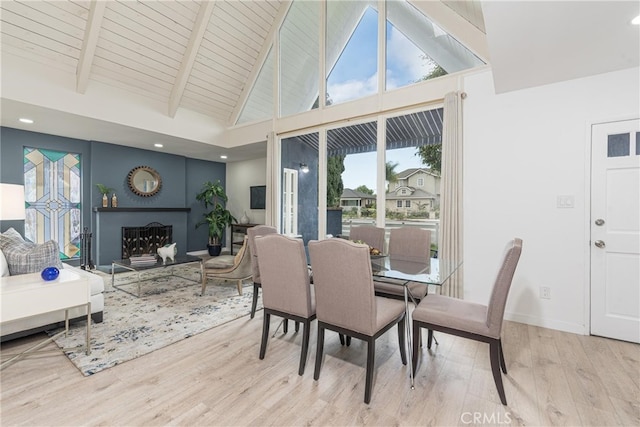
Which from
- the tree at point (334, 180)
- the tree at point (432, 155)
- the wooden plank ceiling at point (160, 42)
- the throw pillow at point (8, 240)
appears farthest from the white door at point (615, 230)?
the throw pillow at point (8, 240)

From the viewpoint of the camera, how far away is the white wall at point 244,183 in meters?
7.33

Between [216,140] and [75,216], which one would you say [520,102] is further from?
[75,216]

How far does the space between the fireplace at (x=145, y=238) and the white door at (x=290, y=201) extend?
319 centimetres

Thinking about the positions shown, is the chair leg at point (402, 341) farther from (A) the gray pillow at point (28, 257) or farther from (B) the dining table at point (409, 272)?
(A) the gray pillow at point (28, 257)

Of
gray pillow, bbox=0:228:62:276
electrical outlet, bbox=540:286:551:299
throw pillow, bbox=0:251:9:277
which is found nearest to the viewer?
throw pillow, bbox=0:251:9:277

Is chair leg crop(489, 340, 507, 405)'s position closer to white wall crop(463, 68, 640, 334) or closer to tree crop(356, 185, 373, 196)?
white wall crop(463, 68, 640, 334)

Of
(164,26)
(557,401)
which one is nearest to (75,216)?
(164,26)

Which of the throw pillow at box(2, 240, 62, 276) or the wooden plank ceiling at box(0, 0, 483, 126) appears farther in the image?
the wooden plank ceiling at box(0, 0, 483, 126)

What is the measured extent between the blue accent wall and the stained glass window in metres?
0.13

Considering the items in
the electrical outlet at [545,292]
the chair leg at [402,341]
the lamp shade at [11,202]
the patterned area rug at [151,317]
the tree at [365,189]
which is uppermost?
the tree at [365,189]

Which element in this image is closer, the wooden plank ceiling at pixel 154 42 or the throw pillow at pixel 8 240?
the throw pillow at pixel 8 240

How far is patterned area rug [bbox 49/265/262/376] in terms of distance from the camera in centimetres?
243

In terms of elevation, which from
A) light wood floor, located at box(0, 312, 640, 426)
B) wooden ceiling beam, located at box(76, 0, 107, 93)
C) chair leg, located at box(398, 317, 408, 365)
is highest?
wooden ceiling beam, located at box(76, 0, 107, 93)

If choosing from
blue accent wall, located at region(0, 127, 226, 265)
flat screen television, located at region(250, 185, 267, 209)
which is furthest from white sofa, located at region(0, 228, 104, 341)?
flat screen television, located at region(250, 185, 267, 209)
